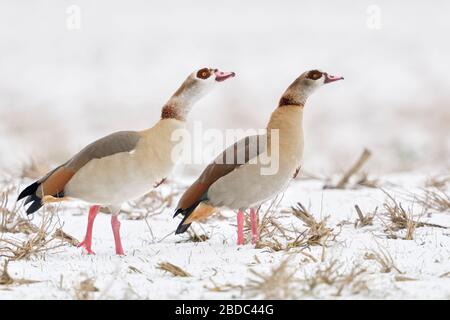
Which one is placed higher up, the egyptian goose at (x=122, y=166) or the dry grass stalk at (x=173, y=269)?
the egyptian goose at (x=122, y=166)

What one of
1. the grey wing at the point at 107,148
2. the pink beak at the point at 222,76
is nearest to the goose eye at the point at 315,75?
the pink beak at the point at 222,76

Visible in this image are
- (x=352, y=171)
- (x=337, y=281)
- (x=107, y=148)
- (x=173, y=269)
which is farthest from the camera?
(x=352, y=171)

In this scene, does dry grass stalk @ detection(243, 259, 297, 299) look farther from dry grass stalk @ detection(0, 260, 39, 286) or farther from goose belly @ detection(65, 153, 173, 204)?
goose belly @ detection(65, 153, 173, 204)

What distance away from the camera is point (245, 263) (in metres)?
4.33

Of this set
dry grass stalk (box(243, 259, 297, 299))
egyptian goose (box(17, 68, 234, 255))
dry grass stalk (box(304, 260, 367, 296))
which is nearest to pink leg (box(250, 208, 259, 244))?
egyptian goose (box(17, 68, 234, 255))

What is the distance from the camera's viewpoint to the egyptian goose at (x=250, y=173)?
473 cm

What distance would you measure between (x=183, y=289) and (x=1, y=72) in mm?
16652

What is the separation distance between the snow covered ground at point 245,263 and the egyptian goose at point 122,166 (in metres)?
0.35

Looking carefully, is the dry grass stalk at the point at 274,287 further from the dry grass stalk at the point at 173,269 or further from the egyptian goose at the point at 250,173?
the egyptian goose at the point at 250,173

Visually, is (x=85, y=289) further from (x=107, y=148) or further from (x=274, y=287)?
(x=107, y=148)

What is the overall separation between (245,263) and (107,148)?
119 cm

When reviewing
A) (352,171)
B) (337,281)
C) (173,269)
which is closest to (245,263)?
(173,269)

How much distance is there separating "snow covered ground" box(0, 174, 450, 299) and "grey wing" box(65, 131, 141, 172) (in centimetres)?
53
